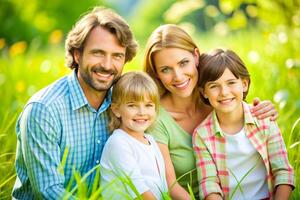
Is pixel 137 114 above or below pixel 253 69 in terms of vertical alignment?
below

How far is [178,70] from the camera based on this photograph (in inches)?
140

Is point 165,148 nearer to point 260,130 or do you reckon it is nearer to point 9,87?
point 260,130

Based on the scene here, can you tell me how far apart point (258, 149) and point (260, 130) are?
0.41 feet

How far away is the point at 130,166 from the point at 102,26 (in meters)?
0.87

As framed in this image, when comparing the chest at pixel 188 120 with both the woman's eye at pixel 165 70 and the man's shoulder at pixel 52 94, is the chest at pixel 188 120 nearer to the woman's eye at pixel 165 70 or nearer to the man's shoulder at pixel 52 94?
the woman's eye at pixel 165 70

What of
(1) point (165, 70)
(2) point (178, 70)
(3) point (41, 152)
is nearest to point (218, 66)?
(2) point (178, 70)

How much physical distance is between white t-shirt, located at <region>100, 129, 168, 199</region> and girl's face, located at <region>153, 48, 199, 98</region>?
43 cm

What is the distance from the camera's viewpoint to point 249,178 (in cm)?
343

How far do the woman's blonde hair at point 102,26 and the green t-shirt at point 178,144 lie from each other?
53cm

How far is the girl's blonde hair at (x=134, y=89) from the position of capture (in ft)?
11.0

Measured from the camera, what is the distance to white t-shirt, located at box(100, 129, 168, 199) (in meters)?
3.23

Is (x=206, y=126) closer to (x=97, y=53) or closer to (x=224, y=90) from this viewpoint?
(x=224, y=90)

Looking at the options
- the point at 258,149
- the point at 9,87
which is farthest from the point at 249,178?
the point at 9,87

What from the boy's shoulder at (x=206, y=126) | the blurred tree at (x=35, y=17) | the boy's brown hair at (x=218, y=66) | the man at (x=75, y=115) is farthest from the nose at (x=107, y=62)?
the blurred tree at (x=35, y=17)
